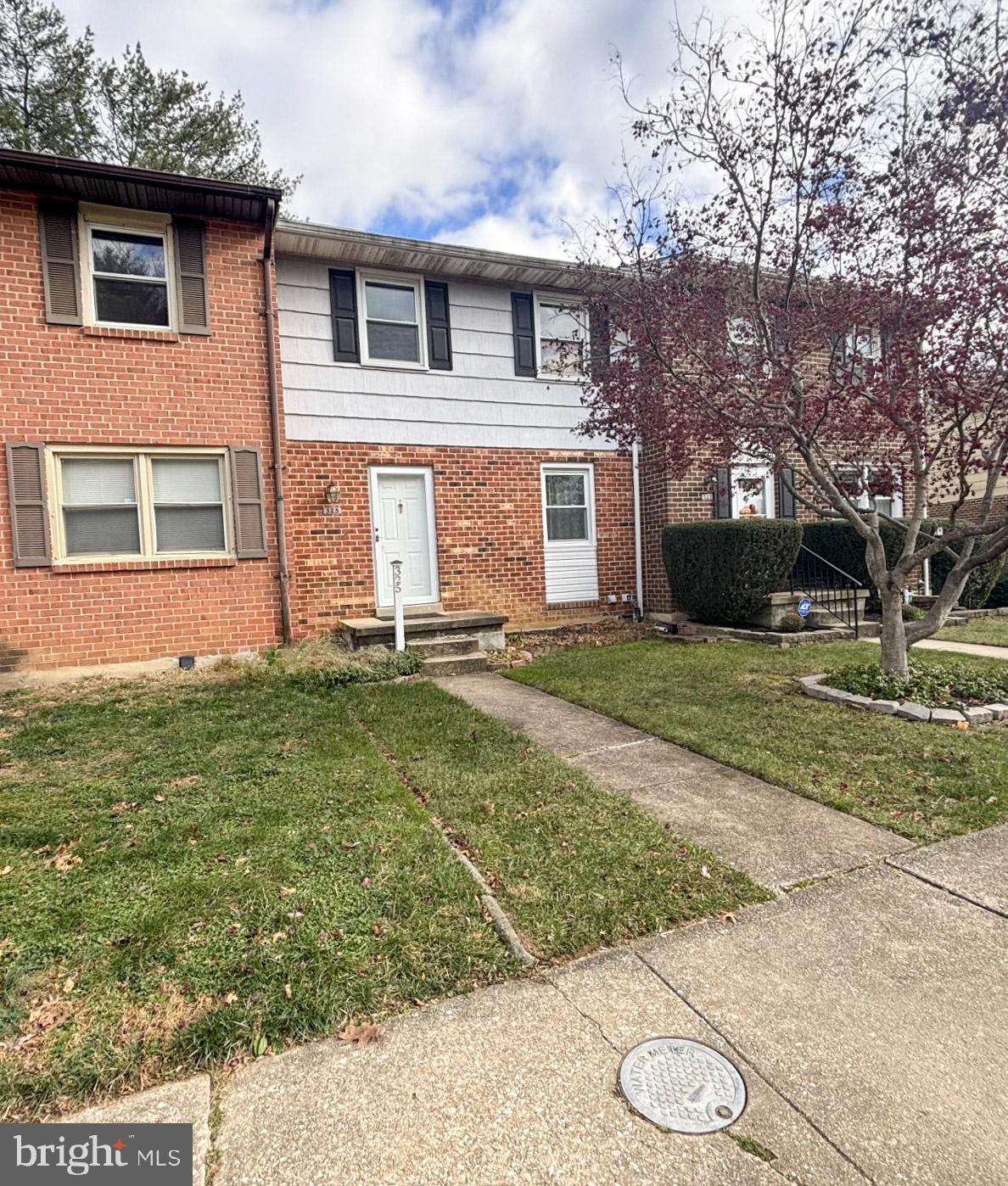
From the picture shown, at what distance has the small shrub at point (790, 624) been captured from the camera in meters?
8.98

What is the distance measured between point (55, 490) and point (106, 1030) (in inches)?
280

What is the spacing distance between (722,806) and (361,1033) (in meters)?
2.33

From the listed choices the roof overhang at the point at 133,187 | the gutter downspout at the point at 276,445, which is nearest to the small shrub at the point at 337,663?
the gutter downspout at the point at 276,445

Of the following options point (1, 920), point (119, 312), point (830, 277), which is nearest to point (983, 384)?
point (830, 277)

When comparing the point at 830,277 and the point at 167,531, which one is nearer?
the point at 830,277

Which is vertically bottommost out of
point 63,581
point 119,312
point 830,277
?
point 63,581

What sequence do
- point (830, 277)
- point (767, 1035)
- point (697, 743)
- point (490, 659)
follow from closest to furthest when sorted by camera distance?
point (767, 1035), point (697, 743), point (830, 277), point (490, 659)

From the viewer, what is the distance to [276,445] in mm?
8250

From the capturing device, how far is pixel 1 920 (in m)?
2.49

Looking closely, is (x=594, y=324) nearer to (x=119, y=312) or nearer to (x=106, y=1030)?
(x=119, y=312)

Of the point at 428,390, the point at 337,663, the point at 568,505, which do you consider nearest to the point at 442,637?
the point at 337,663

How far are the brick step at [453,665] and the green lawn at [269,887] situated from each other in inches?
112

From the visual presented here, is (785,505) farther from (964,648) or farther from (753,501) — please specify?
(964,648)

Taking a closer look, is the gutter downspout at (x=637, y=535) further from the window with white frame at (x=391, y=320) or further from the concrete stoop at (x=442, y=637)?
the window with white frame at (x=391, y=320)
